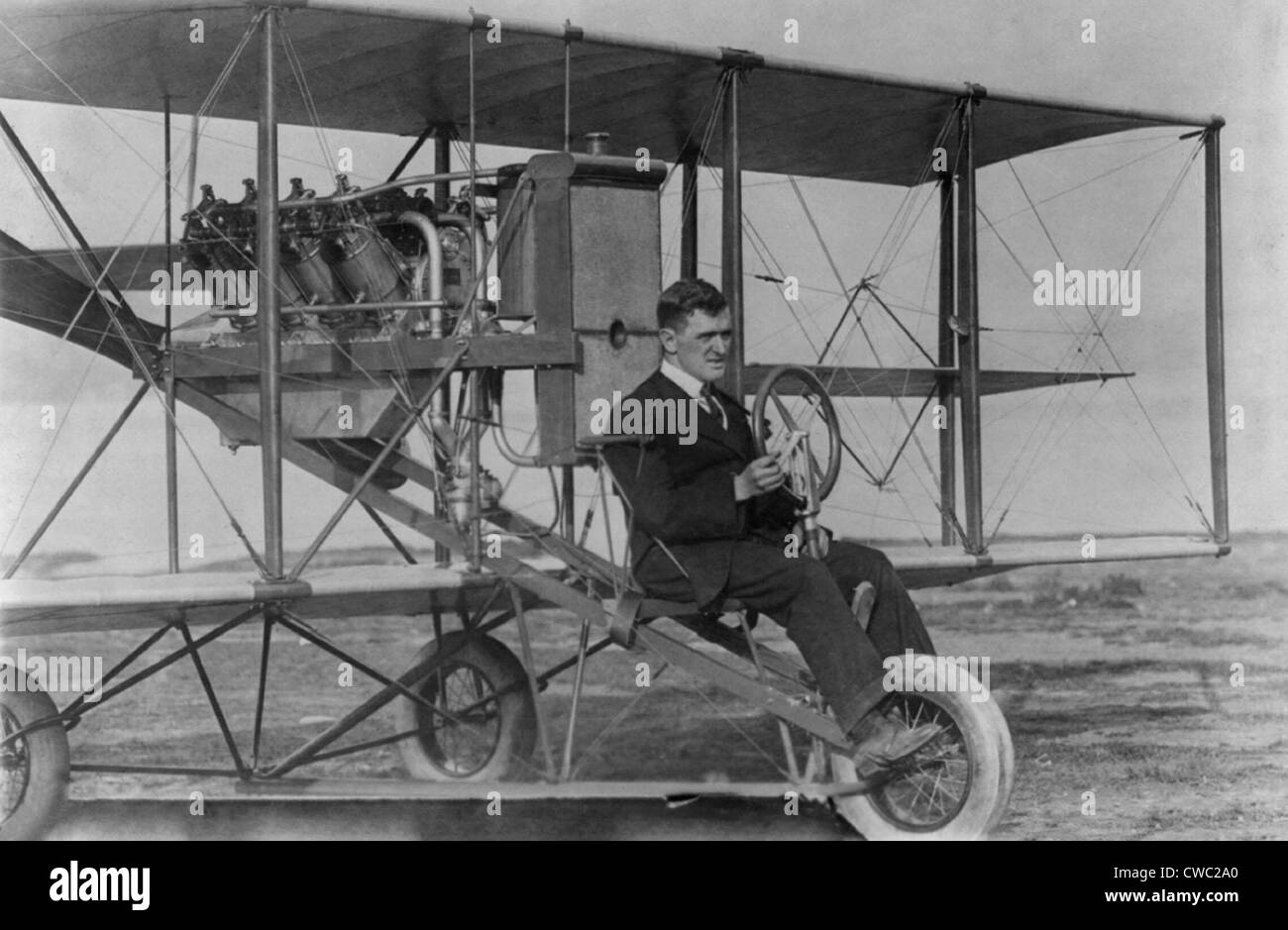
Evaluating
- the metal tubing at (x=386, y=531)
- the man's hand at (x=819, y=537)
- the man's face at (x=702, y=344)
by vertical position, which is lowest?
the man's hand at (x=819, y=537)

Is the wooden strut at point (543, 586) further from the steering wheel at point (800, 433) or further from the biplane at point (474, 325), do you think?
the steering wheel at point (800, 433)

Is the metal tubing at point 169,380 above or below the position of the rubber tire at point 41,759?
above

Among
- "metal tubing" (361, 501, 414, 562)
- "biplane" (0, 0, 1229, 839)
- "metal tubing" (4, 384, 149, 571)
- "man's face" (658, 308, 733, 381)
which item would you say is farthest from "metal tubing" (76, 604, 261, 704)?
"man's face" (658, 308, 733, 381)

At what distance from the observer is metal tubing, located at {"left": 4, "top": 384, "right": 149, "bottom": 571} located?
761 centimetres

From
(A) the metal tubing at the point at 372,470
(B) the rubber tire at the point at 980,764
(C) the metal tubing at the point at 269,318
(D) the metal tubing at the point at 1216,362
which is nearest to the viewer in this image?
(B) the rubber tire at the point at 980,764

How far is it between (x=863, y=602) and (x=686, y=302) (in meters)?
1.45

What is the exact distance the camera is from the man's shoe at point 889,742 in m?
6.21

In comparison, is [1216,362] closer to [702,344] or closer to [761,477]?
[702,344]

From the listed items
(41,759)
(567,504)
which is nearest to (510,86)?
(567,504)

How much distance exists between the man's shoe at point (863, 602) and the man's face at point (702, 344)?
107 cm

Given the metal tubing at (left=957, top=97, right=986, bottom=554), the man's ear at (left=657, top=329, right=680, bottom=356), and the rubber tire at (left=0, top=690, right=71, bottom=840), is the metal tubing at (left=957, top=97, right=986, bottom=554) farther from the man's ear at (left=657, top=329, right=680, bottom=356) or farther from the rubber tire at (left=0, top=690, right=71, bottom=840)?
the rubber tire at (left=0, top=690, right=71, bottom=840)

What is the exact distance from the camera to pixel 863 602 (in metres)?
6.78

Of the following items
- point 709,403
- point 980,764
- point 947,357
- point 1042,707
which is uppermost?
point 947,357

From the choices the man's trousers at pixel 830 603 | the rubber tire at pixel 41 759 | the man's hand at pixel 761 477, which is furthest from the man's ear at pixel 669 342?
the rubber tire at pixel 41 759
